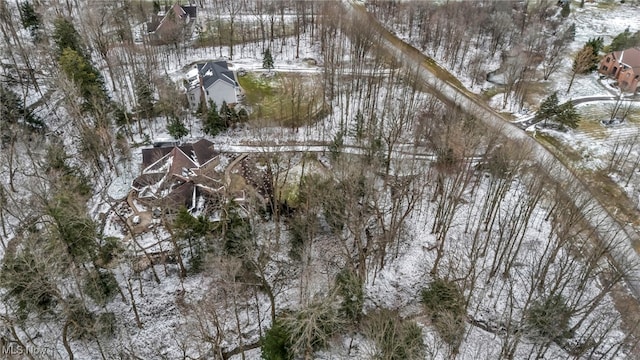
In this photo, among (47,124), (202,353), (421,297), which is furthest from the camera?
(47,124)

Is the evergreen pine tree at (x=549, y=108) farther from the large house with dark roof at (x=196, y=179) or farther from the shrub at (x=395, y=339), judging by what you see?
the shrub at (x=395, y=339)

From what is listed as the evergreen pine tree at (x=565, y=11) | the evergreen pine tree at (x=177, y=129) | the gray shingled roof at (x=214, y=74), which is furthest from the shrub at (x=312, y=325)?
the evergreen pine tree at (x=565, y=11)

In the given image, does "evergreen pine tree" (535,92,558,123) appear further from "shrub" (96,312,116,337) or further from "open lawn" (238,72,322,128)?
"shrub" (96,312,116,337)

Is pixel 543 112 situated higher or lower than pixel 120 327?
higher

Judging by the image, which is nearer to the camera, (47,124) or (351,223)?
(351,223)

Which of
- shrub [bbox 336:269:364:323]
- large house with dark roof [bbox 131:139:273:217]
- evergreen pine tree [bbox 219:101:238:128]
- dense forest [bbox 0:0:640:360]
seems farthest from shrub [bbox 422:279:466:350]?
evergreen pine tree [bbox 219:101:238:128]

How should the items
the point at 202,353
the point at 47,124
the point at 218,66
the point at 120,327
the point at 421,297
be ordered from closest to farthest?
the point at 202,353
the point at 120,327
the point at 421,297
the point at 47,124
the point at 218,66

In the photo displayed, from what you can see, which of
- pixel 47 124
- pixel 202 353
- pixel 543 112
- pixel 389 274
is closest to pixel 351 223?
pixel 389 274

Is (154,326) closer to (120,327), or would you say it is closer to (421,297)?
(120,327)
